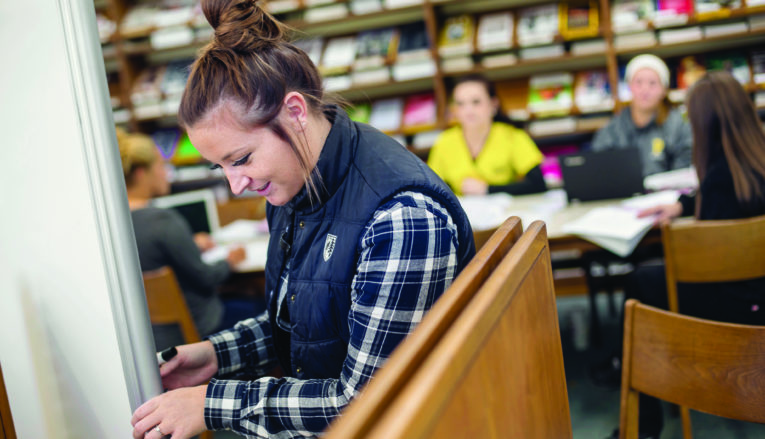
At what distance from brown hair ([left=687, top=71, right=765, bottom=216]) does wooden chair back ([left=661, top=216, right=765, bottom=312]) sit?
0.71 ft

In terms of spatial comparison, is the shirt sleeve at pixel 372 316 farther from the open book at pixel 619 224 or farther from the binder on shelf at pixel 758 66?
the binder on shelf at pixel 758 66

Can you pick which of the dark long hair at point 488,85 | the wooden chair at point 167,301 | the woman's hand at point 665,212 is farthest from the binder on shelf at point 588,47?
the wooden chair at point 167,301

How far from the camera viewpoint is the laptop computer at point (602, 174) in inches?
103

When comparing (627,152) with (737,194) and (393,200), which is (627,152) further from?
(393,200)

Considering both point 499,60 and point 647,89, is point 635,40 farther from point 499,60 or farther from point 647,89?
point 499,60

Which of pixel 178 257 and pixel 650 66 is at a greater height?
pixel 650 66

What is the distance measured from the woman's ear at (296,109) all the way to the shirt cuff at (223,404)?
0.42 m

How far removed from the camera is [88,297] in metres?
0.81

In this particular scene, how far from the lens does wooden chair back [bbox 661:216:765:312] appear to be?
1.75m

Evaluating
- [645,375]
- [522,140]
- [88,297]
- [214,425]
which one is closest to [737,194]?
[645,375]

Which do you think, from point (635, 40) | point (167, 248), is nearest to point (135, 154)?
point (167, 248)

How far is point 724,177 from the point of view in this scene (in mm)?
1970

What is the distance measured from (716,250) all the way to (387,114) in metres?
2.90

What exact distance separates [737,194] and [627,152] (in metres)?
0.66
